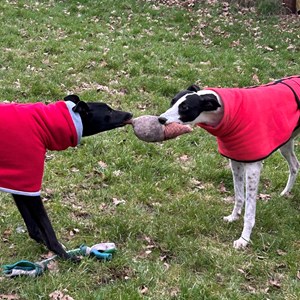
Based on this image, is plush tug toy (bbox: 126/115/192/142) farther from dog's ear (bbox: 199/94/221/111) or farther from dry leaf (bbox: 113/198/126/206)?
dry leaf (bbox: 113/198/126/206)

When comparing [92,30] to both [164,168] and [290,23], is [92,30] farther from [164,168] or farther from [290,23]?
[164,168]

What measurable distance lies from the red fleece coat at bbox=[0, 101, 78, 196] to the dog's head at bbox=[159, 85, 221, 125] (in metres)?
1.07

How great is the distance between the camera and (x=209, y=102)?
485 cm

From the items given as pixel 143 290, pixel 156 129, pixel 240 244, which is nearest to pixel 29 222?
pixel 143 290

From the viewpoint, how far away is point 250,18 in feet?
45.5

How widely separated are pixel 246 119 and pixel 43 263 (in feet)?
7.19

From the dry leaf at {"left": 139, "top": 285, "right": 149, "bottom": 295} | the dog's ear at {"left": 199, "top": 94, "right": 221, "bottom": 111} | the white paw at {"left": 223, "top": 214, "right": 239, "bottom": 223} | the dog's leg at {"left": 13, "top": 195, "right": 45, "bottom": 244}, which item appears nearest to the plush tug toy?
the dog's ear at {"left": 199, "top": 94, "right": 221, "bottom": 111}

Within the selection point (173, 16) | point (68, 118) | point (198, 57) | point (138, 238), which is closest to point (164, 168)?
point (138, 238)

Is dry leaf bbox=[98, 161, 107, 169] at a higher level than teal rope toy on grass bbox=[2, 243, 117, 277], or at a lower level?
lower

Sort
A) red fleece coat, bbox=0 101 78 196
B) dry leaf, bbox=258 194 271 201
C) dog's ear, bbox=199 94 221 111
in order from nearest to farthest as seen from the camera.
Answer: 1. red fleece coat, bbox=0 101 78 196
2. dog's ear, bbox=199 94 221 111
3. dry leaf, bbox=258 194 271 201

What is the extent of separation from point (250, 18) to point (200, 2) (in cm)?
158

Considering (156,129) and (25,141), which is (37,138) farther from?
(156,129)

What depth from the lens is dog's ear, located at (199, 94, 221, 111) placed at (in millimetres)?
4852

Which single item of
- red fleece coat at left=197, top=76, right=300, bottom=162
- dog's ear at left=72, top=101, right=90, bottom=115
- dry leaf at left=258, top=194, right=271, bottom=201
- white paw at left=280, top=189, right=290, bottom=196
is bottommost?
white paw at left=280, top=189, right=290, bottom=196
